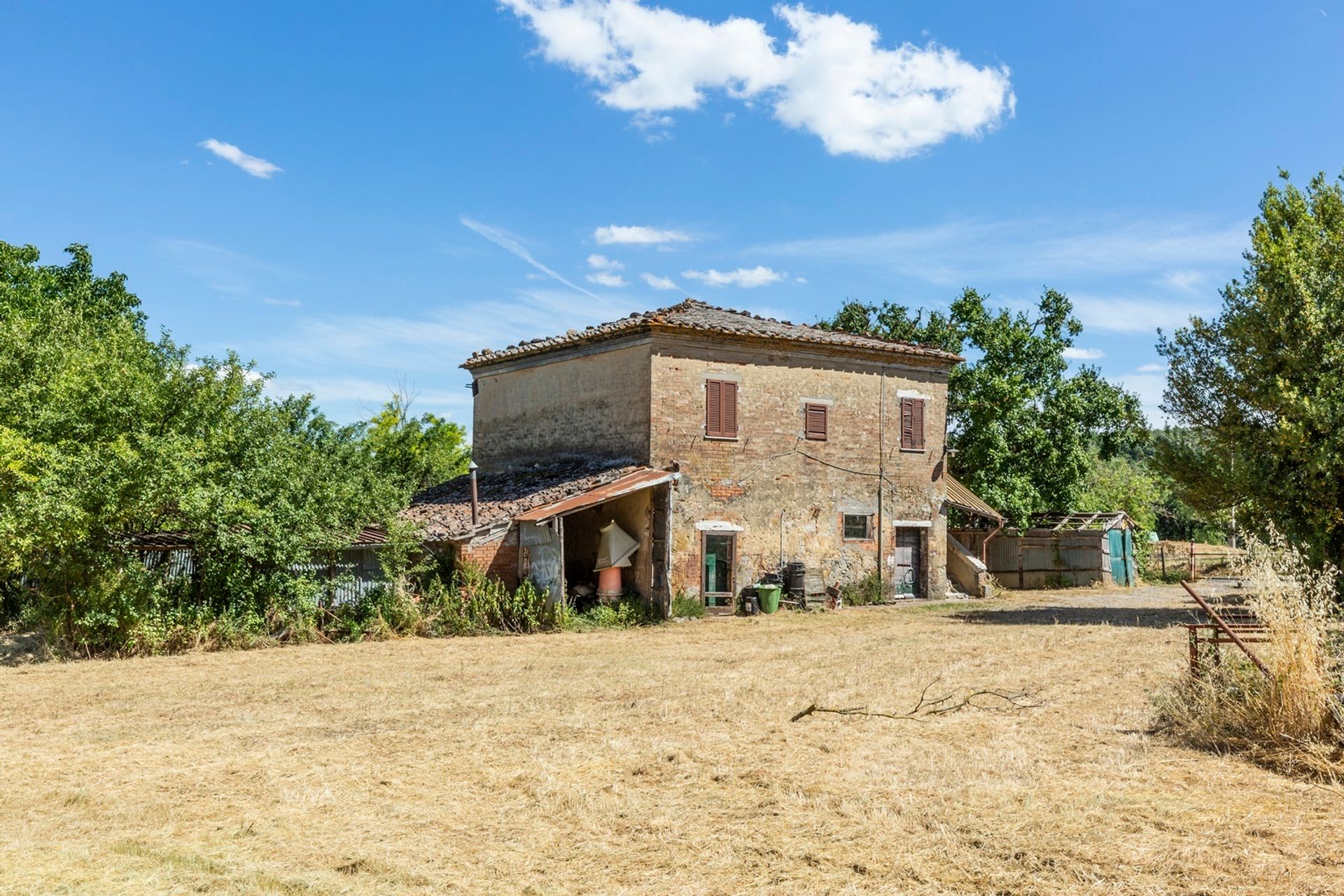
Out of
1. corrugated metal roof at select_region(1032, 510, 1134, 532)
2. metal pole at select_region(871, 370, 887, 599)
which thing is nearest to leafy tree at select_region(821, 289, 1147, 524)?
corrugated metal roof at select_region(1032, 510, 1134, 532)

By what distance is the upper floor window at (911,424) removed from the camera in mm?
25656

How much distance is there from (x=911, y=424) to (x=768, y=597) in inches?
249

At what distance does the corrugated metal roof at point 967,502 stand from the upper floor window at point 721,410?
7176 mm

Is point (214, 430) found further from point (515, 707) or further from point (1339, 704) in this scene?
point (1339, 704)

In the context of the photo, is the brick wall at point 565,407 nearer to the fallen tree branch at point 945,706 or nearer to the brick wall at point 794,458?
the brick wall at point 794,458

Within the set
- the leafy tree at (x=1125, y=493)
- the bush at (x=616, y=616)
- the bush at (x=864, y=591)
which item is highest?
the leafy tree at (x=1125, y=493)

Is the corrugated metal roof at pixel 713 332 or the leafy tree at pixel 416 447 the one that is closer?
the corrugated metal roof at pixel 713 332

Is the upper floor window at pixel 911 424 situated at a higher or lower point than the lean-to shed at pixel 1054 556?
higher

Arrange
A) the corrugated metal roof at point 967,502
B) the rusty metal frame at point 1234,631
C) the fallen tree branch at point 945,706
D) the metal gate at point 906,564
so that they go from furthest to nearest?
the corrugated metal roof at point 967,502
the metal gate at point 906,564
the fallen tree branch at point 945,706
the rusty metal frame at point 1234,631

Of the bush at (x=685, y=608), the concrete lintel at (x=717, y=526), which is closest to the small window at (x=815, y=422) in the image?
the concrete lintel at (x=717, y=526)

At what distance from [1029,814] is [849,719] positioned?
3.38 meters

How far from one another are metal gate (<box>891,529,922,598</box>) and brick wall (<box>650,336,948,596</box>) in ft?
0.74

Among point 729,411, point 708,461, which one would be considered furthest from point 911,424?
point 708,461

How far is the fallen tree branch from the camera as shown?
1041 centimetres
